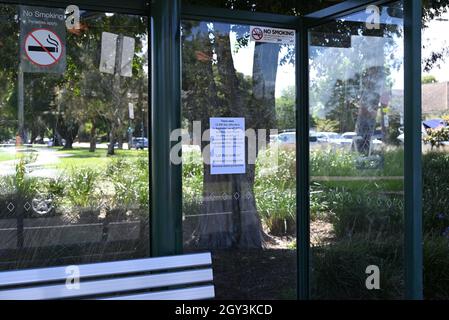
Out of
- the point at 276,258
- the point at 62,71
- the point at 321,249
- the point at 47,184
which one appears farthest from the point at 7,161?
the point at 321,249

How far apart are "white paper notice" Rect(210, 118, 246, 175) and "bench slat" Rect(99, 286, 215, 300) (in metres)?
1.01

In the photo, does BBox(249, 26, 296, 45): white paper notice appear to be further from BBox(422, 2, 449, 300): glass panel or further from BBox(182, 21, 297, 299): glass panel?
BBox(422, 2, 449, 300): glass panel

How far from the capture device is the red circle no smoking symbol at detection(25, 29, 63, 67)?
3488 mm

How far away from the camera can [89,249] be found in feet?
12.2

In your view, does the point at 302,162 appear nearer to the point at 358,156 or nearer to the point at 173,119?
the point at 358,156

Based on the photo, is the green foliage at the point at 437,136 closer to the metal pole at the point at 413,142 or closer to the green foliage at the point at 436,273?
the green foliage at the point at 436,273

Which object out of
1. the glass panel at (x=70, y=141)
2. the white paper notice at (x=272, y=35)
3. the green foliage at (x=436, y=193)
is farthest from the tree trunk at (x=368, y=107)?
the green foliage at (x=436, y=193)

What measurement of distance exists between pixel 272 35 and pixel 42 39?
1707 mm

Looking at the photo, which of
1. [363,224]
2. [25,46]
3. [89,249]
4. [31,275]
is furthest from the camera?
[363,224]

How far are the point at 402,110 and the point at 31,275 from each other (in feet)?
8.47

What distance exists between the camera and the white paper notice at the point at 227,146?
408cm

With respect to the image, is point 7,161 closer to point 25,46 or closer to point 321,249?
point 25,46

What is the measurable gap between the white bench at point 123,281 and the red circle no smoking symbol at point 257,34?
1.75 m

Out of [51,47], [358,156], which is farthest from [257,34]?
[51,47]
